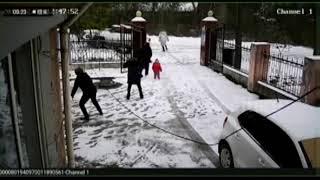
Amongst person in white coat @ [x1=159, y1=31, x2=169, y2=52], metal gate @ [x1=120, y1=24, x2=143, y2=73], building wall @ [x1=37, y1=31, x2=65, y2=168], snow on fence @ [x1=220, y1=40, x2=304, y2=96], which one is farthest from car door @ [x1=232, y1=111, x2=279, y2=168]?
building wall @ [x1=37, y1=31, x2=65, y2=168]

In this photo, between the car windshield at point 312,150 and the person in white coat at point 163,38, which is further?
the person in white coat at point 163,38

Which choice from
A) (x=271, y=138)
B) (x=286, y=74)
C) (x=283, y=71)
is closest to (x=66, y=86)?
(x=271, y=138)

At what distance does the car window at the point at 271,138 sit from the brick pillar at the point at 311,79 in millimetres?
402

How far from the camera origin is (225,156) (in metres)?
4.16

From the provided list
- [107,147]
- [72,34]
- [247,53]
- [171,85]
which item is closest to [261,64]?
[247,53]

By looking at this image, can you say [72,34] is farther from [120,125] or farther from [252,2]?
[252,2]

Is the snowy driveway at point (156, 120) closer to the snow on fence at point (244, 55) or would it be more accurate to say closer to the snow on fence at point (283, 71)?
the snow on fence at point (244, 55)

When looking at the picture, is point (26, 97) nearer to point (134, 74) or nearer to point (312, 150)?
point (134, 74)

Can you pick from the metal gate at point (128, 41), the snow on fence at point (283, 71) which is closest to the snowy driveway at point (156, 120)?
the metal gate at point (128, 41)

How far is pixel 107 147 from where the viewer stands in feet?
14.8

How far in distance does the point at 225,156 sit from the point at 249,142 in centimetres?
54

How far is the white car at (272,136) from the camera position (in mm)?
2734

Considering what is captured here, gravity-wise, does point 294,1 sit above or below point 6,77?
above

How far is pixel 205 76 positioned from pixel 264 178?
2529mm
